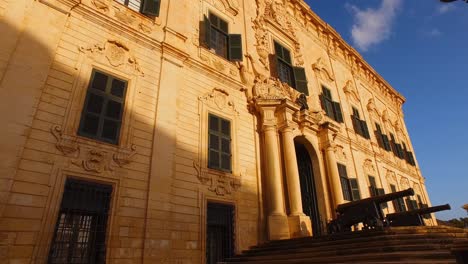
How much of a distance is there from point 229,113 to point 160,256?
477cm

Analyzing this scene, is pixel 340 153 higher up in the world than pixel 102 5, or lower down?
lower down

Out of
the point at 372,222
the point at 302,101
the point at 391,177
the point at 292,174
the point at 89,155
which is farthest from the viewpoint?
the point at 391,177

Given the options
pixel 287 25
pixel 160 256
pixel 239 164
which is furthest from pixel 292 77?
pixel 160 256

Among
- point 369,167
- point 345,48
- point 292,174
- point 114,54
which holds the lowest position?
point 292,174

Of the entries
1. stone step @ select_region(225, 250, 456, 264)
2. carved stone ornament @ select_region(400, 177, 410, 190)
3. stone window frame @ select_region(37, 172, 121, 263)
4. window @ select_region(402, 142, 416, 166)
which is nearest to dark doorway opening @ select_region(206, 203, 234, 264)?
stone step @ select_region(225, 250, 456, 264)

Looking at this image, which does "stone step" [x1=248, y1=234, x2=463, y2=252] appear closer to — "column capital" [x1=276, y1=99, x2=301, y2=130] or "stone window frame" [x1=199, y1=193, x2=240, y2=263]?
"stone window frame" [x1=199, y1=193, x2=240, y2=263]

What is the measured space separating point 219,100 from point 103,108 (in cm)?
372

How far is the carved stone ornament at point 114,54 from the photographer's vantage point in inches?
270

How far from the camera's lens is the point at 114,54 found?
23.9 ft

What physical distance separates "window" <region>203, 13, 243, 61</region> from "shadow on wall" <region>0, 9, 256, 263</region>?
397cm

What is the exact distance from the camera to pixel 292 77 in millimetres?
12984

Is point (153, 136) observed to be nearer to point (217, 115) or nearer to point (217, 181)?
point (217, 181)

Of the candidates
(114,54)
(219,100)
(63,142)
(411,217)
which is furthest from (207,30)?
(411,217)

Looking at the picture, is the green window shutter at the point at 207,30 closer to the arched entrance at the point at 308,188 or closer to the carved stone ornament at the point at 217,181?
the carved stone ornament at the point at 217,181
